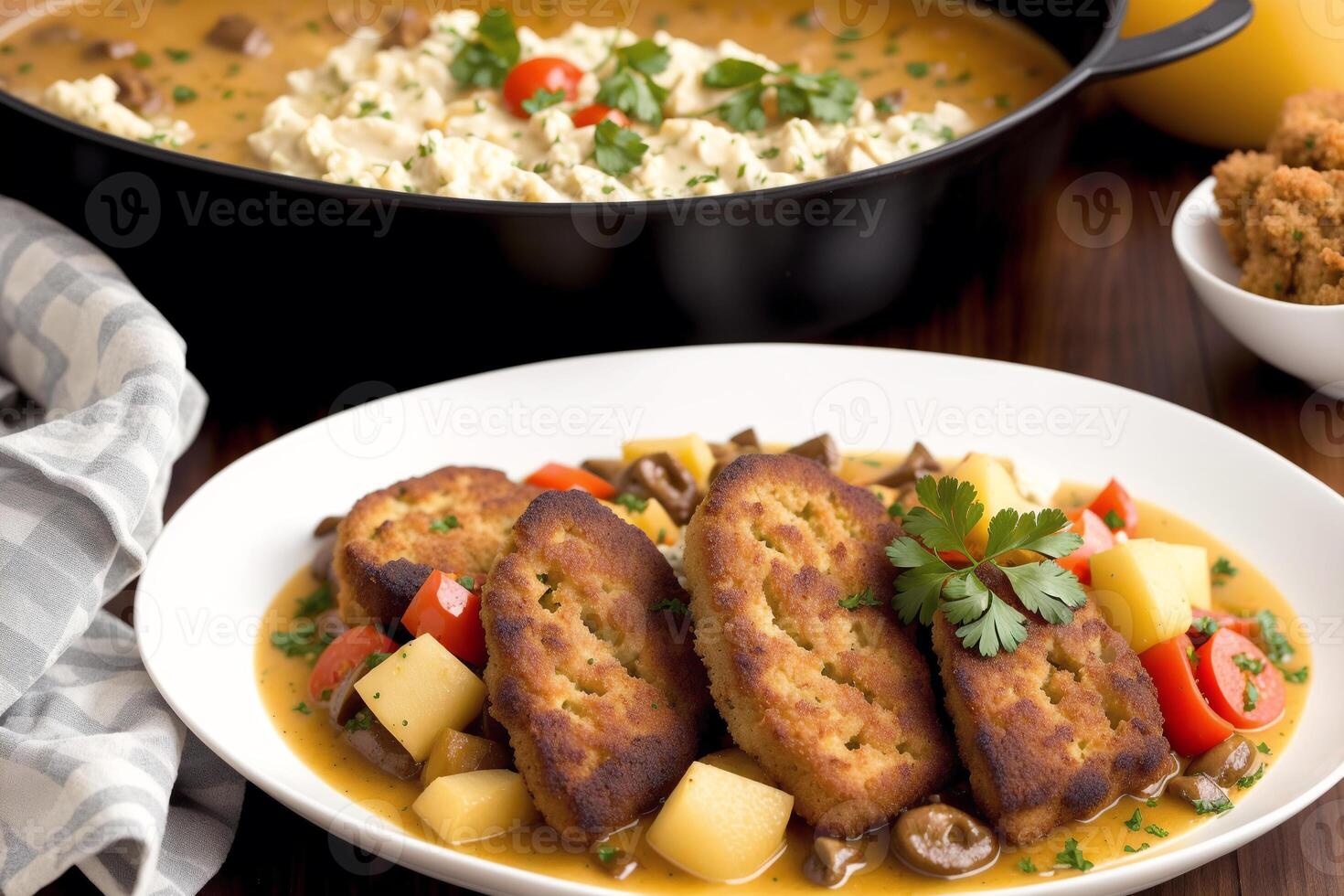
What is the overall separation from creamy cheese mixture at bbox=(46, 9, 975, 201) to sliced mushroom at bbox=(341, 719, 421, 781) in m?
2.01

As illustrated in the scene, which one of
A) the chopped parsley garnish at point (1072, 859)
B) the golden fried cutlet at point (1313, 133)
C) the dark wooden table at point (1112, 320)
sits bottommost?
the dark wooden table at point (1112, 320)

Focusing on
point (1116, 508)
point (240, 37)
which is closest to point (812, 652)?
point (1116, 508)

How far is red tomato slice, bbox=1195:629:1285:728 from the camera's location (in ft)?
11.5

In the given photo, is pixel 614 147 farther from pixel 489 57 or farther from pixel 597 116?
pixel 489 57

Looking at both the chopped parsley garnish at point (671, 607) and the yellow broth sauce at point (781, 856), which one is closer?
the yellow broth sauce at point (781, 856)

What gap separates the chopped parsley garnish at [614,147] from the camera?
16.5 feet

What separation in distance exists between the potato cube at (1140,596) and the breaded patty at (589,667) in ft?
3.46

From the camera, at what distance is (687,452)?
14.2ft

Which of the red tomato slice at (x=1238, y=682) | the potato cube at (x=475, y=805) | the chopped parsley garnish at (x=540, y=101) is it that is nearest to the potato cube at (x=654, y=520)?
the potato cube at (x=475, y=805)

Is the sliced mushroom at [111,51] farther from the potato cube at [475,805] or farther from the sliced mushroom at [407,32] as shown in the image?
the potato cube at [475,805]

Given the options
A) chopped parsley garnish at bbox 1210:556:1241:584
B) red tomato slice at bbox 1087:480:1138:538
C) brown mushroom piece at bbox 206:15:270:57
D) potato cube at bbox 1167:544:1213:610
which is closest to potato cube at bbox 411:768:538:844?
potato cube at bbox 1167:544:1213:610

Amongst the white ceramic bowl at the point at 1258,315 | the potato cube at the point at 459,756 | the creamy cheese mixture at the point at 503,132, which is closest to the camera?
the potato cube at the point at 459,756

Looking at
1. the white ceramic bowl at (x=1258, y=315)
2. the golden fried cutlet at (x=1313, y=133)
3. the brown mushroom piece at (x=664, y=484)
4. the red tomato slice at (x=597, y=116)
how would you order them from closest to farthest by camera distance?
the brown mushroom piece at (x=664, y=484), the white ceramic bowl at (x=1258, y=315), the golden fried cutlet at (x=1313, y=133), the red tomato slice at (x=597, y=116)

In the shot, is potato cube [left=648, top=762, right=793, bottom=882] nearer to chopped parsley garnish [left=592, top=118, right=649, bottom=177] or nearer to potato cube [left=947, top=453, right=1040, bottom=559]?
potato cube [left=947, top=453, right=1040, bottom=559]
